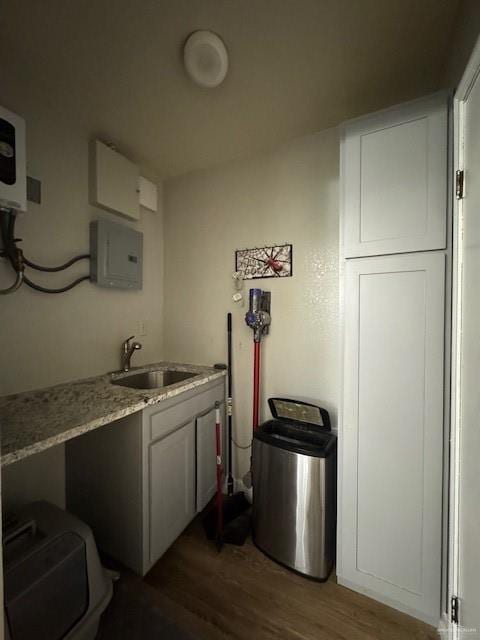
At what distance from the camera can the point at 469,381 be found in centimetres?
83

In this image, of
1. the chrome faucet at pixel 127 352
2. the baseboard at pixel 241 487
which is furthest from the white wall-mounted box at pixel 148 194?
the baseboard at pixel 241 487

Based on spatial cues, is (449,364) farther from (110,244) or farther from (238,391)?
(110,244)

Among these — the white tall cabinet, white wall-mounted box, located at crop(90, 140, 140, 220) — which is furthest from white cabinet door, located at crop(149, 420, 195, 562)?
white wall-mounted box, located at crop(90, 140, 140, 220)

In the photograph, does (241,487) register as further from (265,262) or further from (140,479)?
(265,262)

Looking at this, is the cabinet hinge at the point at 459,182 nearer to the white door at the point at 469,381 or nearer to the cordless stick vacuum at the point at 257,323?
the white door at the point at 469,381

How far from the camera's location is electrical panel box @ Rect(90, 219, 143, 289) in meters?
1.58

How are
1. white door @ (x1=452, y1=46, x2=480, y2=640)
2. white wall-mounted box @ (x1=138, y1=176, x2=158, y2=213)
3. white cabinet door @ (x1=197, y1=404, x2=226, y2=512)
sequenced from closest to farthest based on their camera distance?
1. white door @ (x1=452, y1=46, x2=480, y2=640)
2. white cabinet door @ (x1=197, y1=404, x2=226, y2=512)
3. white wall-mounted box @ (x1=138, y1=176, x2=158, y2=213)

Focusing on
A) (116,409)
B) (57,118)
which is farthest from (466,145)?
(57,118)

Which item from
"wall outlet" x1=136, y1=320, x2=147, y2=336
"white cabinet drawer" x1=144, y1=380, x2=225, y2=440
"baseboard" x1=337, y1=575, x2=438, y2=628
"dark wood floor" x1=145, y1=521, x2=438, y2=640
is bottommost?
"dark wood floor" x1=145, y1=521, x2=438, y2=640

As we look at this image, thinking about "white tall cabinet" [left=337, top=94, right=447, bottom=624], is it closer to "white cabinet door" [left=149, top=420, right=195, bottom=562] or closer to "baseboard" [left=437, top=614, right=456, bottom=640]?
"baseboard" [left=437, top=614, right=456, bottom=640]

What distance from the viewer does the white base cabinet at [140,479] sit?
119cm

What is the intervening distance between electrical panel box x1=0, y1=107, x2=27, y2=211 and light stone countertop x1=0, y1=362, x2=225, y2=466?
Result: 0.87 meters

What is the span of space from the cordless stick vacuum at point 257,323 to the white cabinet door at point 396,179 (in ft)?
2.12

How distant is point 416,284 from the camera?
41.9 inches
